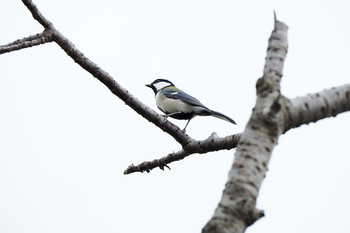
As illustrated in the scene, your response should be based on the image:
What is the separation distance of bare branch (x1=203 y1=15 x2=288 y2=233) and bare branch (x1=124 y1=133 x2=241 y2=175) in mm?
1615

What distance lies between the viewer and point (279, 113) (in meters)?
1.50

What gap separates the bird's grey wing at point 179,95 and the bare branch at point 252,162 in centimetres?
485

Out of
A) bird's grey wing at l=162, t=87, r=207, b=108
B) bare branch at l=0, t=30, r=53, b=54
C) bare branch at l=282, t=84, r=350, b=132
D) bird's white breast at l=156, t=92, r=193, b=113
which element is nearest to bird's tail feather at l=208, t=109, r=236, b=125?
bird's grey wing at l=162, t=87, r=207, b=108

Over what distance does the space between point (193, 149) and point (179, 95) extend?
3.57 meters

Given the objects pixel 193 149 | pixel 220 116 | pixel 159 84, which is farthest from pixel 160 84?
pixel 193 149

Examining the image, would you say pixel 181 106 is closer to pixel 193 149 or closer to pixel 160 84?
pixel 160 84

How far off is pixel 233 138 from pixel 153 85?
18.0 feet

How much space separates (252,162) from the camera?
1437 millimetres

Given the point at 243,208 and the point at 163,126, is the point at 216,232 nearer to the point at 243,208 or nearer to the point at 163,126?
the point at 243,208

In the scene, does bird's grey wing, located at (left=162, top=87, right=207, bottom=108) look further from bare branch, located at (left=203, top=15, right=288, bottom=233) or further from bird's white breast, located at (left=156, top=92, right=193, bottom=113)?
bare branch, located at (left=203, top=15, right=288, bottom=233)

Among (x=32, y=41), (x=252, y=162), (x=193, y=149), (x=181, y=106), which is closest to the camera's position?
(x=252, y=162)

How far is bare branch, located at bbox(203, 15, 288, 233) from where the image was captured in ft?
4.38

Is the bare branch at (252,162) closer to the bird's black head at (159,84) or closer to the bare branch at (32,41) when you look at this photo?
the bare branch at (32,41)

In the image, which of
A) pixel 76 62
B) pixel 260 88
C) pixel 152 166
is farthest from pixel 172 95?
pixel 260 88
